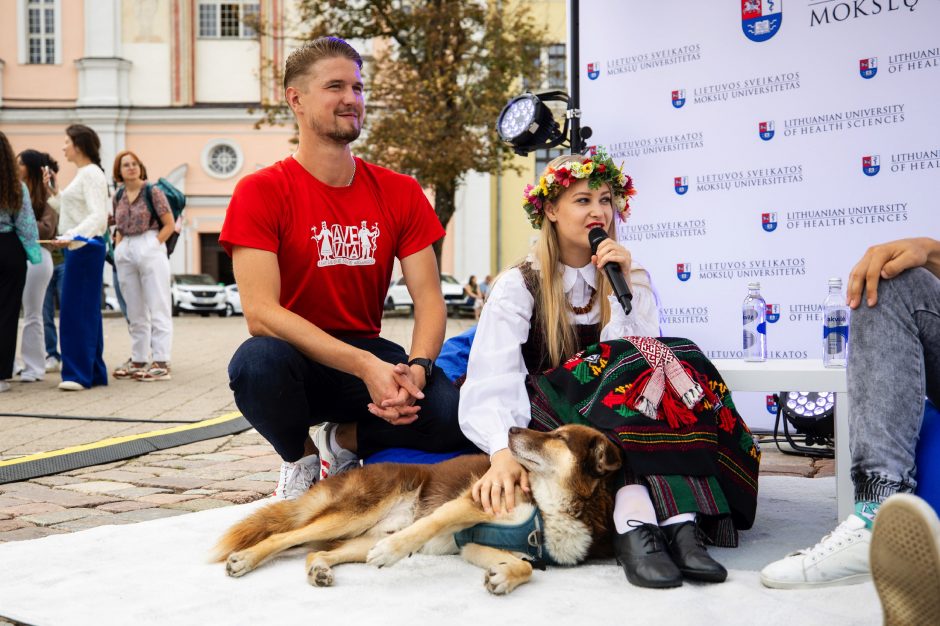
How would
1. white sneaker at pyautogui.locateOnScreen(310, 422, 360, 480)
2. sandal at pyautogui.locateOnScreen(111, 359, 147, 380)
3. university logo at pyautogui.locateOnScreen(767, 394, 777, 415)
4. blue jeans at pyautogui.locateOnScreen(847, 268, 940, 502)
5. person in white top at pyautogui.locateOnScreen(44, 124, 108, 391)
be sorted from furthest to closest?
sandal at pyautogui.locateOnScreen(111, 359, 147, 380)
person in white top at pyautogui.locateOnScreen(44, 124, 108, 391)
university logo at pyautogui.locateOnScreen(767, 394, 777, 415)
white sneaker at pyautogui.locateOnScreen(310, 422, 360, 480)
blue jeans at pyautogui.locateOnScreen(847, 268, 940, 502)

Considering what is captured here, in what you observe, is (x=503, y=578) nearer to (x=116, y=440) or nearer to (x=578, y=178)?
(x=578, y=178)

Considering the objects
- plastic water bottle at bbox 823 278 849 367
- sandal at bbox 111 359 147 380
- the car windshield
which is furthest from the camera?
the car windshield

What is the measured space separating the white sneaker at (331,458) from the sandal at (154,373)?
5.37 meters

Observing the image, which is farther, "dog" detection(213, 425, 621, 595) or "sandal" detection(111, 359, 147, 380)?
"sandal" detection(111, 359, 147, 380)

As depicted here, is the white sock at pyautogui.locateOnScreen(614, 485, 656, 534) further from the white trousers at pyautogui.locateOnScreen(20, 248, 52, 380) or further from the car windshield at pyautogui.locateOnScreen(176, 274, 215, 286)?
the car windshield at pyautogui.locateOnScreen(176, 274, 215, 286)

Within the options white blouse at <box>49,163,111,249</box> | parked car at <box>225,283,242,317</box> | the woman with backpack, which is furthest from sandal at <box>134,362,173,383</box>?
parked car at <box>225,283,242,317</box>

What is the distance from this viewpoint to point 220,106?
108 ft

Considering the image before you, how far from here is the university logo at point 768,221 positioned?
6242mm

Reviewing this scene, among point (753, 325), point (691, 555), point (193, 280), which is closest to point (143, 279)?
point (753, 325)

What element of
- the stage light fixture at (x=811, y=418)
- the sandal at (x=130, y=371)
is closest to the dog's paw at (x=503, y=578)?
the stage light fixture at (x=811, y=418)

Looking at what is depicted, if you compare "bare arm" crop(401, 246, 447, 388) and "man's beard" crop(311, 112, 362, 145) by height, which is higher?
"man's beard" crop(311, 112, 362, 145)

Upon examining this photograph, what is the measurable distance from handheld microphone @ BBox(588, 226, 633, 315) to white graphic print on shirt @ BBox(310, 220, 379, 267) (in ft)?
3.01

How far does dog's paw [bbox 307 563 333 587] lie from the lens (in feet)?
9.78

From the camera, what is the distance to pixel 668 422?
125 inches
